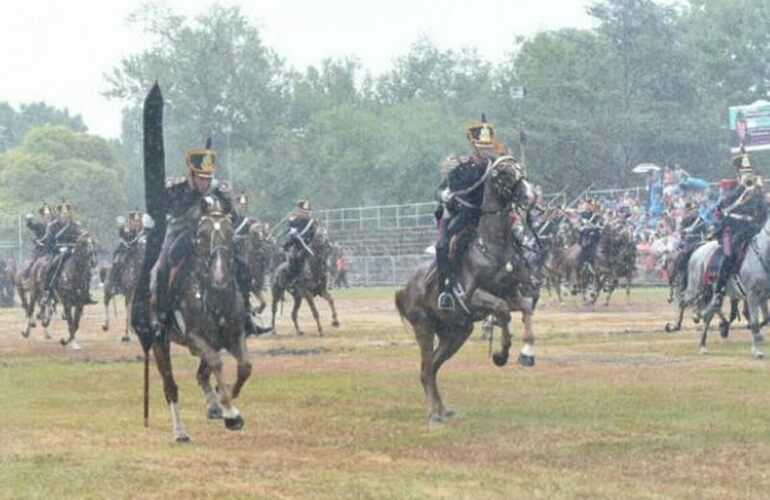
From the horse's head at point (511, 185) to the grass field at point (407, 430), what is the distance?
254 cm

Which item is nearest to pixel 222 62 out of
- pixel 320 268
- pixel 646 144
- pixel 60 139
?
pixel 60 139

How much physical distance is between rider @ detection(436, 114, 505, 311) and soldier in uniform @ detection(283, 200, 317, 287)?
63.2 feet

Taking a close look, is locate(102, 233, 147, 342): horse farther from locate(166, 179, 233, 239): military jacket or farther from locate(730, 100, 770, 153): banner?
locate(730, 100, 770, 153): banner

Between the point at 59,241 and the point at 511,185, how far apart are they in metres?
18.3

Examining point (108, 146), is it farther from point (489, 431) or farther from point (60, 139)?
point (489, 431)

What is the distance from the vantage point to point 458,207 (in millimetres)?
18406

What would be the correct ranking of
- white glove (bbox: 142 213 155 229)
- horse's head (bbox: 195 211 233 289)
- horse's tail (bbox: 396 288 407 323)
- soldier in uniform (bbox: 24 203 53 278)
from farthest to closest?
1. soldier in uniform (bbox: 24 203 53 278)
2. horse's tail (bbox: 396 288 407 323)
3. white glove (bbox: 142 213 155 229)
4. horse's head (bbox: 195 211 233 289)

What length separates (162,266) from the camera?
16891 millimetres

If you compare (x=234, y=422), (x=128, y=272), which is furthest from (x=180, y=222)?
(x=128, y=272)

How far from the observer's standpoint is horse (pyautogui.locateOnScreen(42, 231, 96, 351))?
3328 cm

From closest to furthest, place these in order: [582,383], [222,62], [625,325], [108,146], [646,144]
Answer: [582,383] < [625,325] < [646,144] < [222,62] < [108,146]

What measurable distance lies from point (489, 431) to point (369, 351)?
1376 centimetres

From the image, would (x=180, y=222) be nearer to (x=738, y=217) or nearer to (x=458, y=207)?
(x=458, y=207)

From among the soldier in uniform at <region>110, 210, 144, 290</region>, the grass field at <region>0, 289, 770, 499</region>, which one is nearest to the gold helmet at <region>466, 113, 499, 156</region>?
the grass field at <region>0, 289, 770, 499</region>
